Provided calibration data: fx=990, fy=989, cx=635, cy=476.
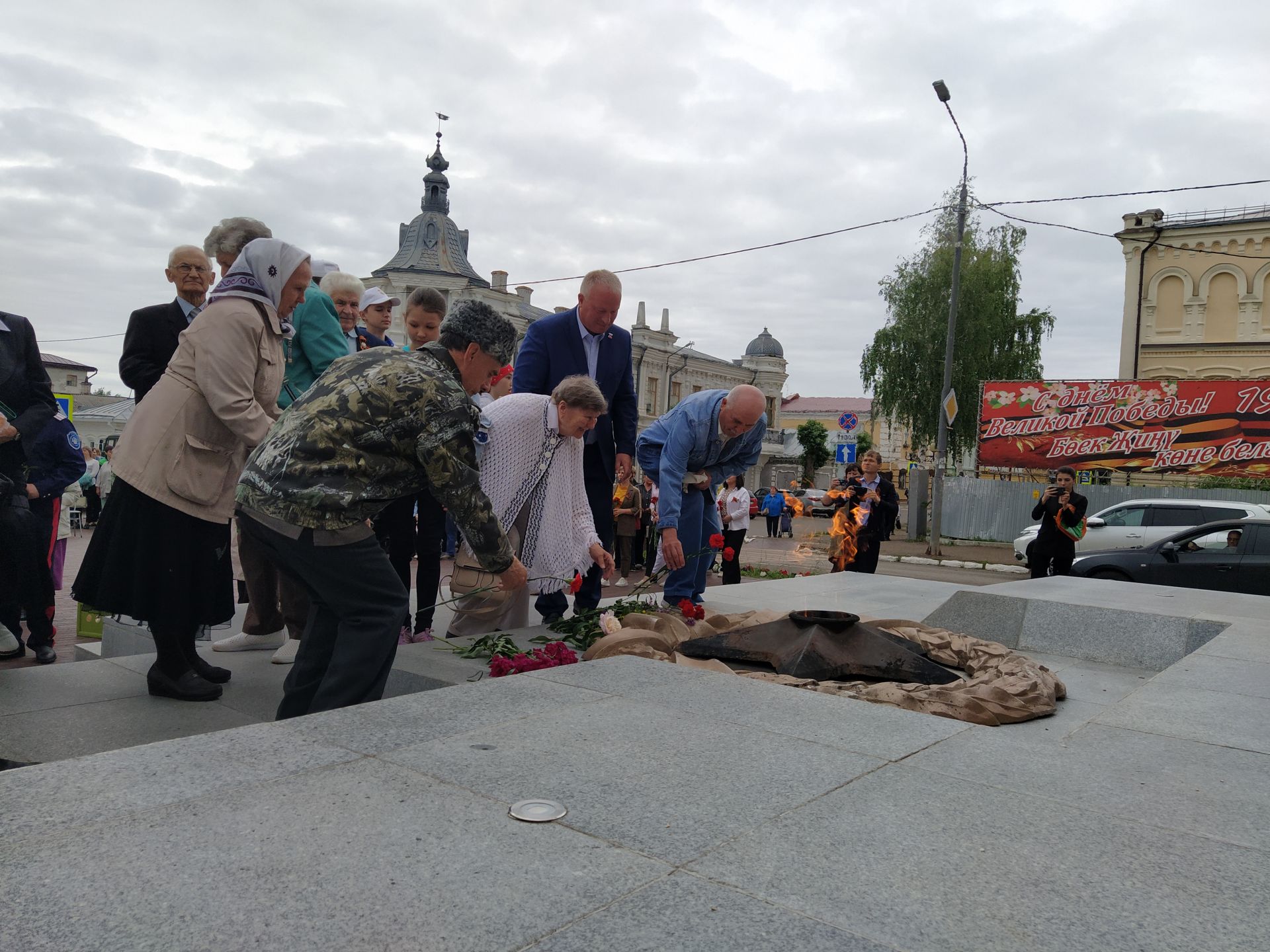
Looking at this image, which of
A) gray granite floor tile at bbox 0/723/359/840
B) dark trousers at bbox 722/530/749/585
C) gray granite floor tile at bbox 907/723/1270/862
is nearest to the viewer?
gray granite floor tile at bbox 0/723/359/840

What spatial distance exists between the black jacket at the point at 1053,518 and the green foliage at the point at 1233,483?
1399cm

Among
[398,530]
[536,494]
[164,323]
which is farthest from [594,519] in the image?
[164,323]

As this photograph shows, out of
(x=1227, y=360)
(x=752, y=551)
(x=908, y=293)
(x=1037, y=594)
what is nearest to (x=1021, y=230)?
(x=908, y=293)

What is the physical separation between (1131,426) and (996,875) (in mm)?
24160

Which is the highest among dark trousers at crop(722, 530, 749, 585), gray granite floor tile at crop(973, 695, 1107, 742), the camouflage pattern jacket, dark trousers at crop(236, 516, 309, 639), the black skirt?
the camouflage pattern jacket

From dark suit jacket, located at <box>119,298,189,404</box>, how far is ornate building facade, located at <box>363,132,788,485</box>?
2989 cm

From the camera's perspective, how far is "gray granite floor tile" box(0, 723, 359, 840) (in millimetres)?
1886

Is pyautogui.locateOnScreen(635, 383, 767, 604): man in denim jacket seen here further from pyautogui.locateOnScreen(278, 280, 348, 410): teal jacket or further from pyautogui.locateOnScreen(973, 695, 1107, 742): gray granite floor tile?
pyautogui.locateOnScreen(973, 695, 1107, 742): gray granite floor tile

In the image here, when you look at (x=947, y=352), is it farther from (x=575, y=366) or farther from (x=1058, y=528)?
(x=575, y=366)

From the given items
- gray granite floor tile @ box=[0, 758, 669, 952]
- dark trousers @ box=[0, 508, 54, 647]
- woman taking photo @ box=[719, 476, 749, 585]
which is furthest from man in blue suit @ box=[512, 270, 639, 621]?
woman taking photo @ box=[719, 476, 749, 585]

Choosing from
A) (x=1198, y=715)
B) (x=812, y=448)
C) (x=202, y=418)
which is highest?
(x=812, y=448)

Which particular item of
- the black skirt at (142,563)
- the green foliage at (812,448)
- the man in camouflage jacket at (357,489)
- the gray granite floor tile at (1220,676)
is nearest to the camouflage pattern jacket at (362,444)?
the man in camouflage jacket at (357,489)

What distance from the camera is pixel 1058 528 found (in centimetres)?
1094

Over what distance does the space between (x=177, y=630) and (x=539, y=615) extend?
2363 mm
